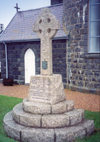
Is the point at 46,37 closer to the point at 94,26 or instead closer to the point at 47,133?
the point at 47,133

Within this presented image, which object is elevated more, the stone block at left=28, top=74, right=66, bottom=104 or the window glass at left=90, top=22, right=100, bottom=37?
the window glass at left=90, top=22, right=100, bottom=37

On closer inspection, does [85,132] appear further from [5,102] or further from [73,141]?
[5,102]

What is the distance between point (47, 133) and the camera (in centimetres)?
453

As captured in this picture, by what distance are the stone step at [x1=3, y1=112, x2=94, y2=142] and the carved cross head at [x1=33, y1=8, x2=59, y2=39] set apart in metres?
2.46

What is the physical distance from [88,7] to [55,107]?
21.7ft

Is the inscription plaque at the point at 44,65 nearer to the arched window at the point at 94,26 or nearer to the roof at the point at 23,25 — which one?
the arched window at the point at 94,26

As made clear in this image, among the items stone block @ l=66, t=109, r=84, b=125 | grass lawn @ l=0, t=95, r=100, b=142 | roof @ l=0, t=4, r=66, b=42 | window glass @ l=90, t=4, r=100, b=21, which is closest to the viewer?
grass lawn @ l=0, t=95, r=100, b=142

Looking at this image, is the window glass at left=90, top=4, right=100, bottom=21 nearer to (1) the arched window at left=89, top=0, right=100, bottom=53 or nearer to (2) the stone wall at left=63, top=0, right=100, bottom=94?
(1) the arched window at left=89, top=0, right=100, bottom=53

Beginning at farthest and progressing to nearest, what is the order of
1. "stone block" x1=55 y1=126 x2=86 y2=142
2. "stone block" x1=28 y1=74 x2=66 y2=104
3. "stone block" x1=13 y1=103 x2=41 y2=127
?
"stone block" x1=28 y1=74 x2=66 y2=104 < "stone block" x1=13 y1=103 x2=41 y2=127 < "stone block" x1=55 y1=126 x2=86 y2=142

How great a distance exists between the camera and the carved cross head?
5.24 m

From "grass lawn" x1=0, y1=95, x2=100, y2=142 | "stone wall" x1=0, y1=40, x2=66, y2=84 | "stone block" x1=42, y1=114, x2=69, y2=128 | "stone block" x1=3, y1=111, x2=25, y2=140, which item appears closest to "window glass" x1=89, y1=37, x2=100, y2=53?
"stone wall" x1=0, y1=40, x2=66, y2=84

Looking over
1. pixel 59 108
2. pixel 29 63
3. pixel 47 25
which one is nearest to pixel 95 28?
pixel 47 25

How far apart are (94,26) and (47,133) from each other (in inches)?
275

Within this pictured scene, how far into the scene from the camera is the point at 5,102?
27.5 feet
